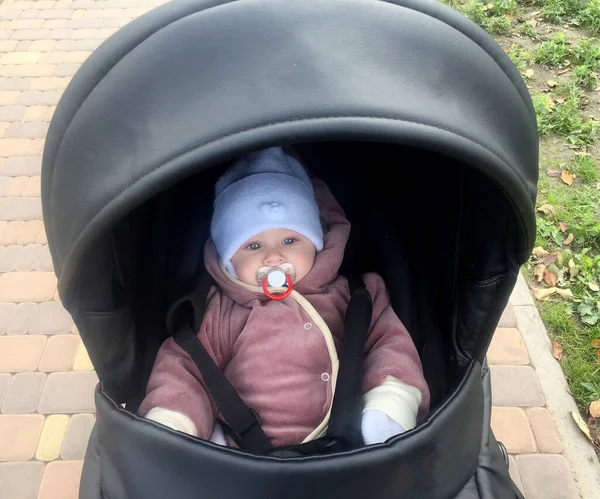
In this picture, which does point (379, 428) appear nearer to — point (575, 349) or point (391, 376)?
point (391, 376)

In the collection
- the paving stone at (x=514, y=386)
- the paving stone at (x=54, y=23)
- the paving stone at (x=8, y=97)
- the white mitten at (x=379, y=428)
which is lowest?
the paving stone at (x=514, y=386)

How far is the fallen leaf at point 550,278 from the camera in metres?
2.43

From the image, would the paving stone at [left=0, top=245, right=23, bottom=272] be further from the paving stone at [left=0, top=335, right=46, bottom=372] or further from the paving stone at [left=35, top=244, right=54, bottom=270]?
the paving stone at [left=0, top=335, right=46, bottom=372]

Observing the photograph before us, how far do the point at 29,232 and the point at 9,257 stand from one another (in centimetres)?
16

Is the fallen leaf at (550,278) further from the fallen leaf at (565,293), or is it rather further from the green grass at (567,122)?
the green grass at (567,122)

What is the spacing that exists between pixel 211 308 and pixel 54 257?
618 mm

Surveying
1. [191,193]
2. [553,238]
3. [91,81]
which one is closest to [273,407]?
[191,193]

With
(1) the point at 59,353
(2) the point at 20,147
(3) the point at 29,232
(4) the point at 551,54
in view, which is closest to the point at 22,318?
(1) the point at 59,353

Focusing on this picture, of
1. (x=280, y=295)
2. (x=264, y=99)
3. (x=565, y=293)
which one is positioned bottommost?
(x=565, y=293)

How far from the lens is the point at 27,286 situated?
2455mm

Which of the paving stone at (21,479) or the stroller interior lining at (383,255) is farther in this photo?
the paving stone at (21,479)

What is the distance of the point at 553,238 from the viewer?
2.56 m

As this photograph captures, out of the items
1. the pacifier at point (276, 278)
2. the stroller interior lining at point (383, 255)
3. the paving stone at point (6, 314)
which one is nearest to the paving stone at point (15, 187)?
the paving stone at point (6, 314)

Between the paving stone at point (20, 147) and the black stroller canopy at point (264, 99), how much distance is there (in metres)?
2.35
